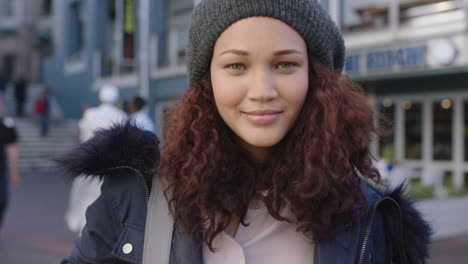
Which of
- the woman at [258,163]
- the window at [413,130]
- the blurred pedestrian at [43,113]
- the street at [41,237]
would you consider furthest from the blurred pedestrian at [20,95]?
the woman at [258,163]

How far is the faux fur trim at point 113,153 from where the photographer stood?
1474 mm

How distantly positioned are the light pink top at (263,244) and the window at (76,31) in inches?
835

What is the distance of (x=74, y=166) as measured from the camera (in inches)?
58.8

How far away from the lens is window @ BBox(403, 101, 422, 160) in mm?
10734

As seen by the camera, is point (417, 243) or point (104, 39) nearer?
point (417, 243)

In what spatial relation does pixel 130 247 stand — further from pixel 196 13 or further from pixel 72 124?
pixel 72 124

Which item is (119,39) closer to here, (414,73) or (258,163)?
(414,73)

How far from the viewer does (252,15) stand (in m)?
1.39

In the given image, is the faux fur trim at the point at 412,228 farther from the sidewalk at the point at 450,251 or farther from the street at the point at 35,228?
the sidewalk at the point at 450,251

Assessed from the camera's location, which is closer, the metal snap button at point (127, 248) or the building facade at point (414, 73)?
the metal snap button at point (127, 248)

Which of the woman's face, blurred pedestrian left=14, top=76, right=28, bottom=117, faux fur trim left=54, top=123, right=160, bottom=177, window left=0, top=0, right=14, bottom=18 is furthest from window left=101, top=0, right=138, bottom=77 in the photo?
the woman's face

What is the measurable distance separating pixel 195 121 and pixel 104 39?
754 inches

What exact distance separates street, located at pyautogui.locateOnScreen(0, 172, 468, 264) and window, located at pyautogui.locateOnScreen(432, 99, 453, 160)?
10.2ft

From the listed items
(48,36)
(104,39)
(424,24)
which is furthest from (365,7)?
(48,36)
